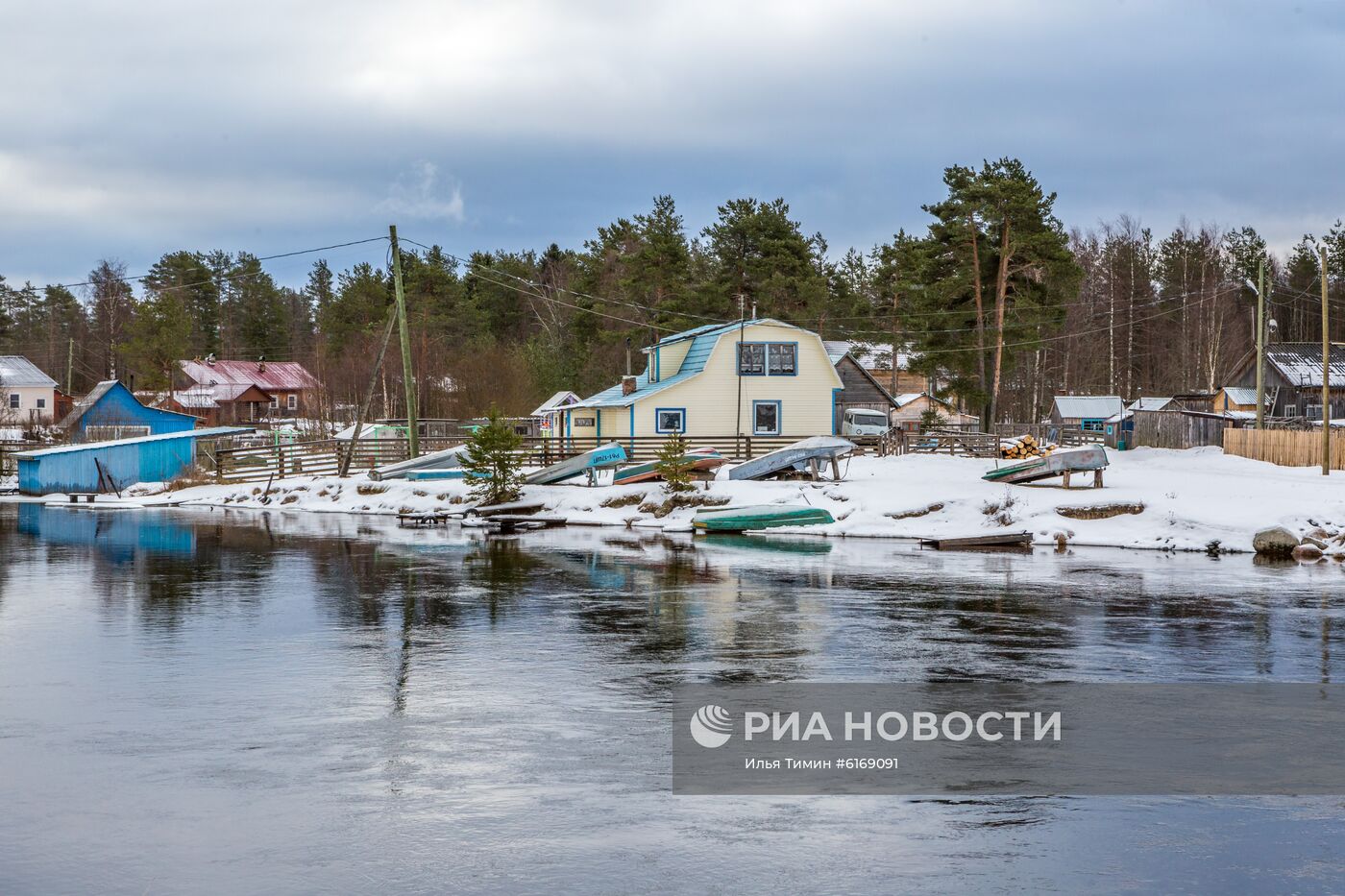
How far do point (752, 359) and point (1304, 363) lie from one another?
32111mm

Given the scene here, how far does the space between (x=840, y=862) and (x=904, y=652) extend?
6965 mm

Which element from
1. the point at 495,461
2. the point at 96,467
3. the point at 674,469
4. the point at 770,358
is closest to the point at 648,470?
the point at 674,469

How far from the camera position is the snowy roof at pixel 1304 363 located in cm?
6303

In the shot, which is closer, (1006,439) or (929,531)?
(929,531)

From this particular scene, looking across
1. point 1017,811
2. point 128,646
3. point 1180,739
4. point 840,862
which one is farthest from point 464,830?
point 128,646

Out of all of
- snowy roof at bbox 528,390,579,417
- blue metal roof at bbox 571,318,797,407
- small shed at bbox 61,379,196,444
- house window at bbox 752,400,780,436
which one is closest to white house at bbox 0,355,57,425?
small shed at bbox 61,379,196,444

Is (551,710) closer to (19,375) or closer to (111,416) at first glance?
(111,416)

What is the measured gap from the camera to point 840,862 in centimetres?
744

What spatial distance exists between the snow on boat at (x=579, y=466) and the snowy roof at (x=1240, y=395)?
43.7m

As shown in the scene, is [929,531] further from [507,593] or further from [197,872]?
[197,872]

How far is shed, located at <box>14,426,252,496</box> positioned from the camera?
49.4 meters

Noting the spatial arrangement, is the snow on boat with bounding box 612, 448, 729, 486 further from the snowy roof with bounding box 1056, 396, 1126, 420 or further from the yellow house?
the snowy roof with bounding box 1056, 396, 1126, 420

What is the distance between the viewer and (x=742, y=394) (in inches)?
2092

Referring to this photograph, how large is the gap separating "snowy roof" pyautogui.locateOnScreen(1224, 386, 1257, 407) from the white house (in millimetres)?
78253
